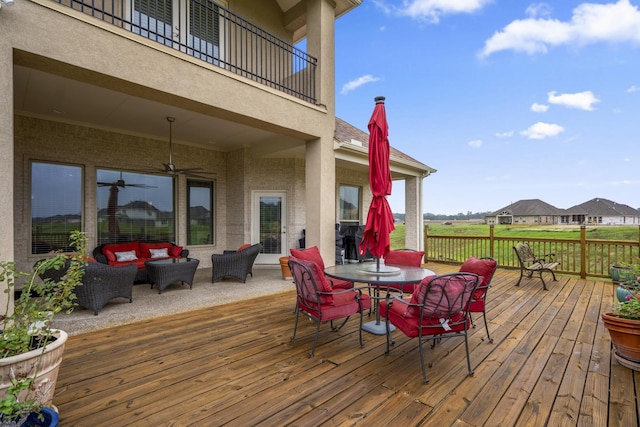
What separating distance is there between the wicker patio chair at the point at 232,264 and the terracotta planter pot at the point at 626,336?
18.4ft

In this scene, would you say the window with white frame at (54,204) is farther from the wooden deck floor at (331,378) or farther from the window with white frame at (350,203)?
the window with white frame at (350,203)

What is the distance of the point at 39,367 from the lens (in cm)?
176

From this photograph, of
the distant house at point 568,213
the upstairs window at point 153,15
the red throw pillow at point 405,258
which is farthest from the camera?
the distant house at point 568,213

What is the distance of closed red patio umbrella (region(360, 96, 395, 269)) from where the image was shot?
359 cm

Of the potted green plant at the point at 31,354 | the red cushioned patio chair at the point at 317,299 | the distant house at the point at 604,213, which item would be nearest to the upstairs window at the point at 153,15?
the red cushioned patio chair at the point at 317,299

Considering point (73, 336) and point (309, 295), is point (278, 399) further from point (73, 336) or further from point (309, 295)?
point (73, 336)

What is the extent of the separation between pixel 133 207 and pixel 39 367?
6.30m

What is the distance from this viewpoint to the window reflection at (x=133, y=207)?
22.1 feet

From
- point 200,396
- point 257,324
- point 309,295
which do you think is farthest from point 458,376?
point 257,324

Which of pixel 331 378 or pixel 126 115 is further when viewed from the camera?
pixel 126 115

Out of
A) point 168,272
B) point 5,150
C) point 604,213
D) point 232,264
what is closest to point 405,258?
point 232,264

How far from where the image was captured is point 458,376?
2.57 meters

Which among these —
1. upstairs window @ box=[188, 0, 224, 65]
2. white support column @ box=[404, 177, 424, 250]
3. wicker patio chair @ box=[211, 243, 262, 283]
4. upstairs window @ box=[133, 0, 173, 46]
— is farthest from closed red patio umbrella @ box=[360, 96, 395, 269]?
white support column @ box=[404, 177, 424, 250]

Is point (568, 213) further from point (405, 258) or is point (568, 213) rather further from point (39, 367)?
point (39, 367)
